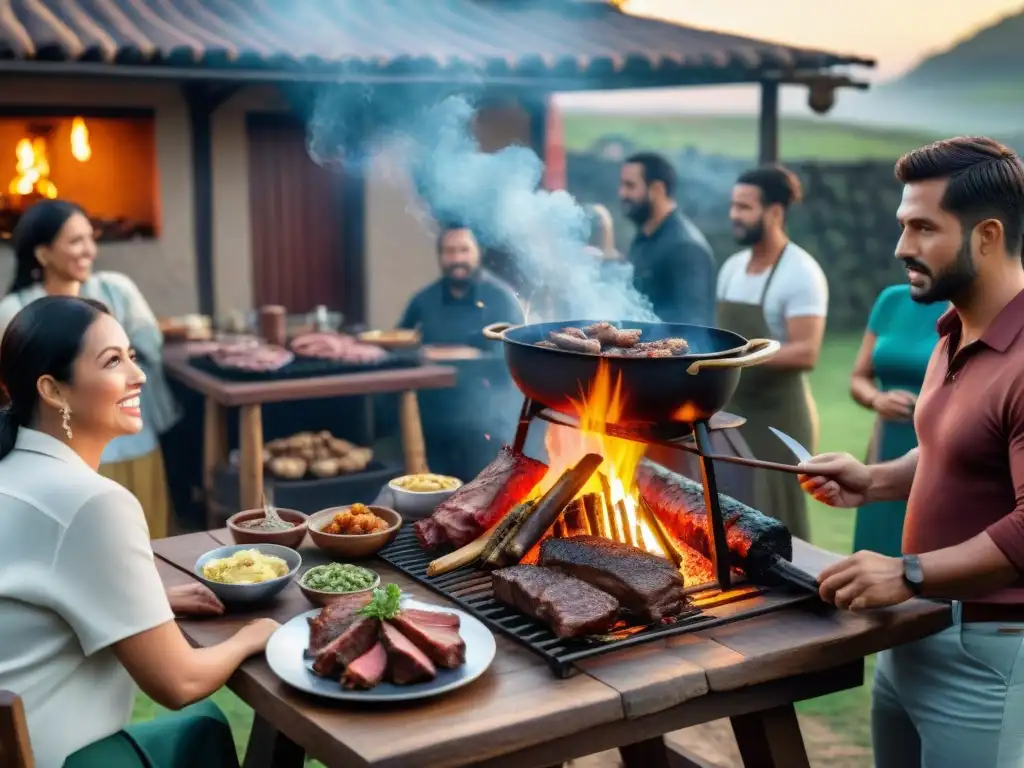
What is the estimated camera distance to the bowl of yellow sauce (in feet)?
10.3

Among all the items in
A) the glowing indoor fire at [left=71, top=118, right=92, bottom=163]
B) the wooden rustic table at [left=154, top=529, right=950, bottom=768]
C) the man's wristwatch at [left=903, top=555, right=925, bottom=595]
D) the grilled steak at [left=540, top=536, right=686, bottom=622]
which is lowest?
the wooden rustic table at [left=154, top=529, right=950, bottom=768]

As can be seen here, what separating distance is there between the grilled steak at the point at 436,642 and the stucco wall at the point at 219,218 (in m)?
6.58

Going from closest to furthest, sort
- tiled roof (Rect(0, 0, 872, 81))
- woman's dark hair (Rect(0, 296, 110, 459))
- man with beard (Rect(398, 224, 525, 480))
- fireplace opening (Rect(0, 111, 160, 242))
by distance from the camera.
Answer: woman's dark hair (Rect(0, 296, 110, 459)), man with beard (Rect(398, 224, 525, 480)), tiled roof (Rect(0, 0, 872, 81)), fireplace opening (Rect(0, 111, 160, 242))

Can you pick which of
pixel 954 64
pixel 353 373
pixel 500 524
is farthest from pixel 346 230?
pixel 954 64

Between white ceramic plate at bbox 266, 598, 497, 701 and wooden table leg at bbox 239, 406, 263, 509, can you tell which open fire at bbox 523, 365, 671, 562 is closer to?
white ceramic plate at bbox 266, 598, 497, 701

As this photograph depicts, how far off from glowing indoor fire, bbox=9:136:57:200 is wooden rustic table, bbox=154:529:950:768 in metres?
6.13

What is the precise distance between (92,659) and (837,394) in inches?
500

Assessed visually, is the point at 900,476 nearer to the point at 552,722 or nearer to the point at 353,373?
the point at 552,722

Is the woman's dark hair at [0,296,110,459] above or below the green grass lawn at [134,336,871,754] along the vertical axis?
above

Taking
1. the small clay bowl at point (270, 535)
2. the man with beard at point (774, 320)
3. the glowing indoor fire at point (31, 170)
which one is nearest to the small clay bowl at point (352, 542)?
the small clay bowl at point (270, 535)

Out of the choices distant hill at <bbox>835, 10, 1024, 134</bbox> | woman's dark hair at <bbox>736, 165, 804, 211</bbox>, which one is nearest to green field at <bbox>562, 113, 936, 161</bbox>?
distant hill at <bbox>835, 10, 1024, 134</bbox>

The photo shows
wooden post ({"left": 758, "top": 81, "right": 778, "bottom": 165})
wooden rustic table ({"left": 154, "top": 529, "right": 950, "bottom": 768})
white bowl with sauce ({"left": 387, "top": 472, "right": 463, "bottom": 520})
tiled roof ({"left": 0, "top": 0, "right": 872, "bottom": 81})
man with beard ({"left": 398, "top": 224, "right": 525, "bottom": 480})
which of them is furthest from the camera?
wooden post ({"left": 758, "top": 81, "right": 778, "bottom": 165})

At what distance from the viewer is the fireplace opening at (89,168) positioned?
8484 mm

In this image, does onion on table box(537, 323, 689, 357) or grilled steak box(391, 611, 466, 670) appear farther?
onion on table box(537, 323, 689, 357)
